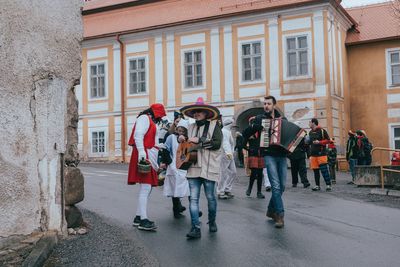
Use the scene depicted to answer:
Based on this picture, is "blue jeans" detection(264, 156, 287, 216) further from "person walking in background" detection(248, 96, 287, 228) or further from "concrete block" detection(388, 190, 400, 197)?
"concrete block" detection(388, 190, 400, 197)

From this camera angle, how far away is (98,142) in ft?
96.8

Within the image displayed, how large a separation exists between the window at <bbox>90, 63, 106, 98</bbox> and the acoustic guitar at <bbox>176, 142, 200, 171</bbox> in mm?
23379

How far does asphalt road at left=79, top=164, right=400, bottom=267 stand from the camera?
18.7 ft

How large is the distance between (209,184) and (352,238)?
2114 mm

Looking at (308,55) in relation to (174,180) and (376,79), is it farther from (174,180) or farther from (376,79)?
(174,180)

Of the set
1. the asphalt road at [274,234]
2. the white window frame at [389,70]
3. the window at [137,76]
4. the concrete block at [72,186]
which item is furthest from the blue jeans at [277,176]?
the window at [137,76]

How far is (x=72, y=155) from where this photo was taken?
275 inches

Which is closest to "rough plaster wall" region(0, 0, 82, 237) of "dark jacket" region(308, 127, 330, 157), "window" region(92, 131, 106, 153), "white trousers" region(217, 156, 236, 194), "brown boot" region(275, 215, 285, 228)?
"brown boot" region(275, 215, 285, 228)

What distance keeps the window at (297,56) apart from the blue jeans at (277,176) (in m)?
17.6

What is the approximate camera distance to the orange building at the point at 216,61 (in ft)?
79.8

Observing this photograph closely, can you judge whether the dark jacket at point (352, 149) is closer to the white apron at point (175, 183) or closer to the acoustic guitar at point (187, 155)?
the white apron at point (175, 183)

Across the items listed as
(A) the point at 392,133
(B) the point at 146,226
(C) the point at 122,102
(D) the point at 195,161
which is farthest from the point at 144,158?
(C) the point at 122,102

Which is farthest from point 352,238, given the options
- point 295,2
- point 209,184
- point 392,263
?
point 295,2

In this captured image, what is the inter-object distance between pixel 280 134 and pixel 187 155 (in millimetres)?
1557
